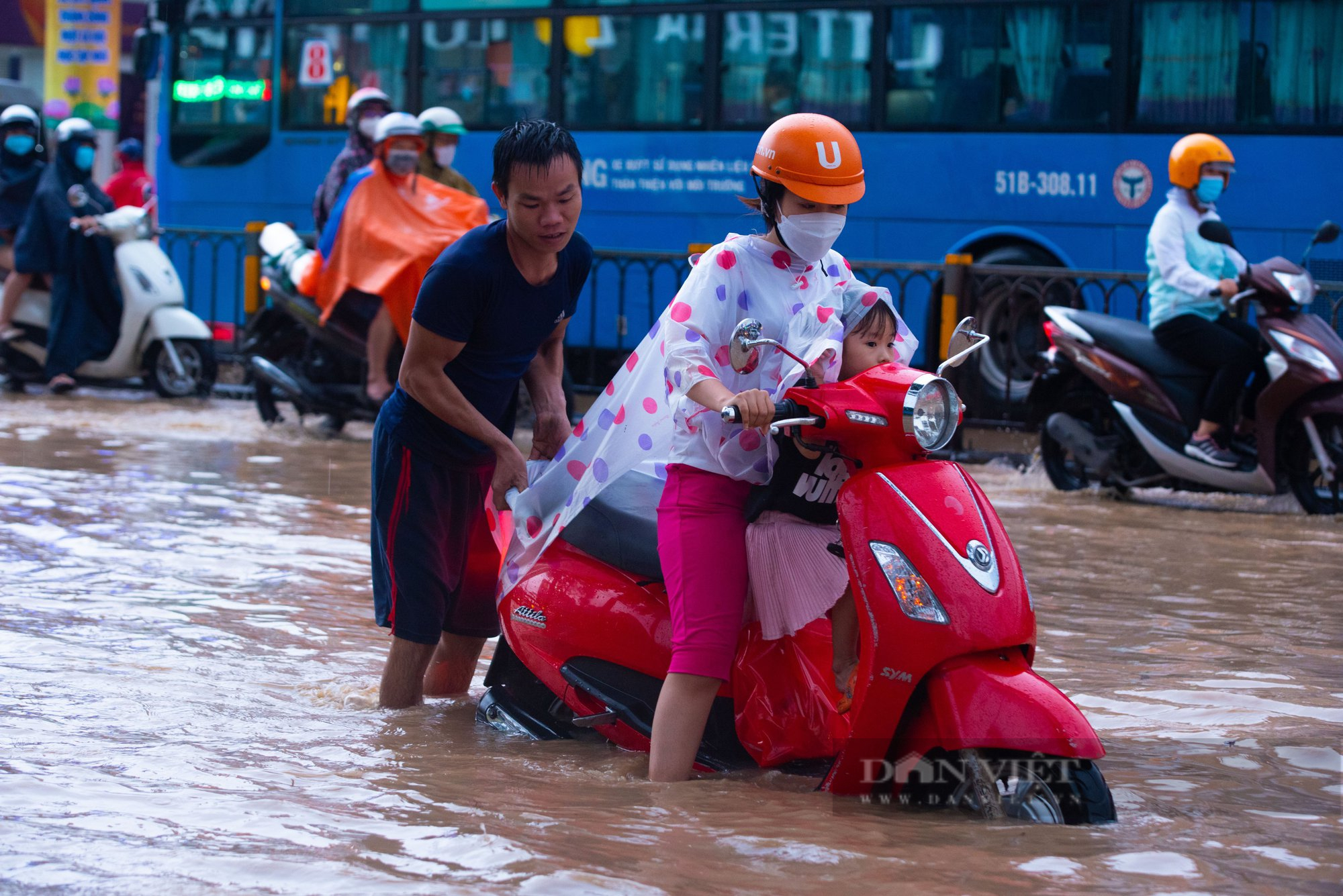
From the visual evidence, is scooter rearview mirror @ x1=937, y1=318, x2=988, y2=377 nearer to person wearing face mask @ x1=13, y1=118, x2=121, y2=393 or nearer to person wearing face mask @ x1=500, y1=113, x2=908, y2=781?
person wearing face mask @ x1=500, y1=113, x2=908, y2=781

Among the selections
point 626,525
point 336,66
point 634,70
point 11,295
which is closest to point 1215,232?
point 626,525

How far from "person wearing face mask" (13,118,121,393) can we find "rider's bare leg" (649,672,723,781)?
30.9 feet

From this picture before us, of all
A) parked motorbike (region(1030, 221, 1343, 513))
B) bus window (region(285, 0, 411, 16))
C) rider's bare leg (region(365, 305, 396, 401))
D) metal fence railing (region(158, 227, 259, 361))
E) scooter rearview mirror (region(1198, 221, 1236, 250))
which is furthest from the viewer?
bus window (region(285, 0, 411, 16))

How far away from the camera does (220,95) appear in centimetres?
1503

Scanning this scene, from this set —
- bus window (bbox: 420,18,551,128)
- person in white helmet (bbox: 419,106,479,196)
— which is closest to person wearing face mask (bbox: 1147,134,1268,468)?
person in white helmet (bbox: 419,106,479,196)

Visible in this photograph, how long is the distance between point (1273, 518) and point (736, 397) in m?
5.58

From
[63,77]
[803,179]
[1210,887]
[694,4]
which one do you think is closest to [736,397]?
[803,179]

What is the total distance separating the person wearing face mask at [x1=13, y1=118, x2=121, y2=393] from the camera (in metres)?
11.9

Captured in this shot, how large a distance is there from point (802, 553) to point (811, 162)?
0.83m

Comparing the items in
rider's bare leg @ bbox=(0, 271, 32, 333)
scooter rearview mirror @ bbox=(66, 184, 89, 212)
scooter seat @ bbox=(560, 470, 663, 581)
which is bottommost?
scooter seat @ bbox=(560, 470, 663, 581)

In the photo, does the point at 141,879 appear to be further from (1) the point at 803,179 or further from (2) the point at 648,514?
(1) the point at 803,179

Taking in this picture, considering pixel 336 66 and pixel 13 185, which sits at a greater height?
pixel 336 66

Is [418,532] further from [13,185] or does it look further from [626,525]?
[13,185]

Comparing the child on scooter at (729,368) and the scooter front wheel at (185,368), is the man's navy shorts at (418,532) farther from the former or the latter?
the scooter front wheel at (185,368)
